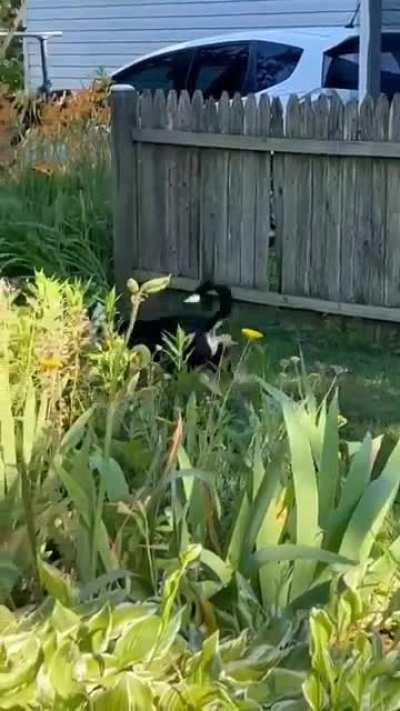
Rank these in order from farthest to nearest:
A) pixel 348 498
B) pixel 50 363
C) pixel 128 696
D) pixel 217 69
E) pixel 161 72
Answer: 1. pixel 161 72
2. pixel 217 69
3. pixel 50 363
4. pixel 348 498
5. pixel 128 696

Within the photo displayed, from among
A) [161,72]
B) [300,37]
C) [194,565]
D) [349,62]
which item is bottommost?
[161,72]

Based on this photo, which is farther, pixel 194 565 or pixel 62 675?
pixel 194 565

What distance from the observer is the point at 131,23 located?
1872 cm

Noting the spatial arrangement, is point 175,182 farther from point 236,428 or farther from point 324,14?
point 324,14

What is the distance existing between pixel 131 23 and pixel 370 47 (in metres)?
8.29

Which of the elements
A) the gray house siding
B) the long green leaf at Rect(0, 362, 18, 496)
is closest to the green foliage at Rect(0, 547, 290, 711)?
the long green leaf at Rect(0, 362, 18, 496)

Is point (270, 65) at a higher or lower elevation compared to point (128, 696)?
lower

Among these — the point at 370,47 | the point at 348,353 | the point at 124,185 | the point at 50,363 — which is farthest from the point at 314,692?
the point at 370,47

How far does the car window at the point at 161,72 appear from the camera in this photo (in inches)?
549

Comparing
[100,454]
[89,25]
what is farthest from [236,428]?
[89,25]

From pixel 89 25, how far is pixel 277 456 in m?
17.6

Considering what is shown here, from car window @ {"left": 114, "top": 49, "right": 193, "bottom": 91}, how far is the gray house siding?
8.46ft

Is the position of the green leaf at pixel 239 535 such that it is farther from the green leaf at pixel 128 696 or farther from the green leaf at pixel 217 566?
the green leaf at pixel 128 696

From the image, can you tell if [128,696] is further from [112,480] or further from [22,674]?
[112,480]
